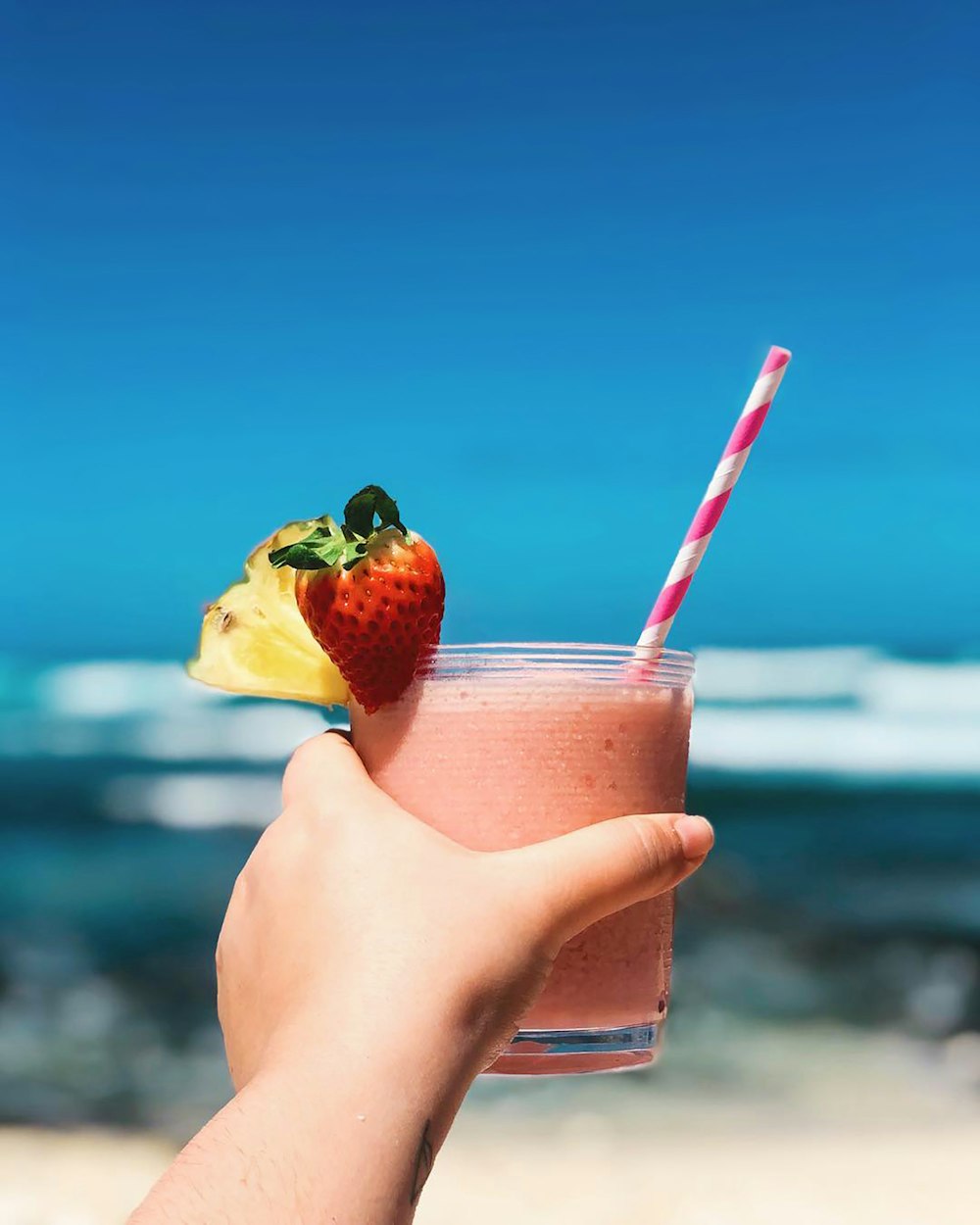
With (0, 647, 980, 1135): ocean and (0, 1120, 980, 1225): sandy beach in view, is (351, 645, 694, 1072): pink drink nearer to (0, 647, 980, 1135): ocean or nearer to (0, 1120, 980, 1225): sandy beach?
(0, 1120, 980, 1225): sandy beach

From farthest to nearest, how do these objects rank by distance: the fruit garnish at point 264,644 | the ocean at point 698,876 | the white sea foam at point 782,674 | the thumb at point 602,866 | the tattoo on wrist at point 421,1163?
the white sea foam at point 782,674, the ocean at point 698,876, the fruit garnish at point 264,644, the thumb at point 602,866, the tattoo on wrist at point 421,1163

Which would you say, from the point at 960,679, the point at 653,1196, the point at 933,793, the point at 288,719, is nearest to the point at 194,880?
the point at 288,719

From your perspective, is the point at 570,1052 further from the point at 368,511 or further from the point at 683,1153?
the point at 683,1153

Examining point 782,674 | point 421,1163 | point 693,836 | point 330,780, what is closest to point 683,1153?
point 693,836

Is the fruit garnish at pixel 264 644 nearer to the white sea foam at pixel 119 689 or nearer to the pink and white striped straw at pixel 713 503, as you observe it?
the pink and white striped straw at pixel 713 503

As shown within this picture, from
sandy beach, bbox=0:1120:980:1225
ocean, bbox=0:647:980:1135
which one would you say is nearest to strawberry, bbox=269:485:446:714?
sandy beach, bbox=0:1120:980:1225

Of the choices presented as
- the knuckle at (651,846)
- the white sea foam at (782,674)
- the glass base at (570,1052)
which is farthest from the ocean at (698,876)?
the knuckle at (651,846)
